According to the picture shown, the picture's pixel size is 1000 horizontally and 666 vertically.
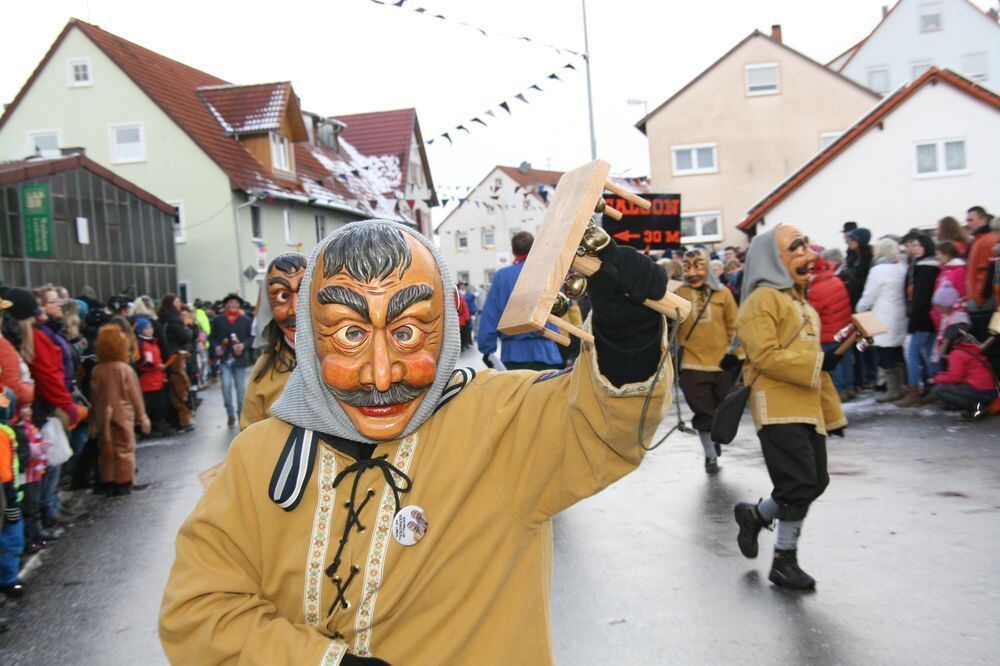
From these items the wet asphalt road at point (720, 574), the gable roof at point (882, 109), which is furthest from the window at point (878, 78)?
the wet asphalt road at point (720, 574)

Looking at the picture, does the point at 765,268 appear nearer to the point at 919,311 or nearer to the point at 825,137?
the point at 919,311

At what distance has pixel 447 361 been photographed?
243 centimetres

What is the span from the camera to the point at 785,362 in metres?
5.38

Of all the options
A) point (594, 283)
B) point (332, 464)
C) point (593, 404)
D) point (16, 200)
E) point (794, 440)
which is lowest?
point (794, 440)

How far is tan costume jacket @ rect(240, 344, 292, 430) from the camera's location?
4.96 metres

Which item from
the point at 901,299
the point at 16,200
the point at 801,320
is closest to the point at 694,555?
the point at 801,320

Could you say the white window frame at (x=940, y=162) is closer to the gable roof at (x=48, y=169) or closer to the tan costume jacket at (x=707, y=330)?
the tan costume jacket at (x=707, y=330)

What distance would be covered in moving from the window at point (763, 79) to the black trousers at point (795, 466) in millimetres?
30493

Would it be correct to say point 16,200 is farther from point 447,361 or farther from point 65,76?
point 447,361

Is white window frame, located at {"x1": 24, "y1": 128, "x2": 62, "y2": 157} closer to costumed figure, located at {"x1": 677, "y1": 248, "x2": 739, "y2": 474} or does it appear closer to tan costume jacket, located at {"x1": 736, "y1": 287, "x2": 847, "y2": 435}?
costumed figure, located at {"x1": 677, "y1": 248, "x2": 739, "y2": 474}

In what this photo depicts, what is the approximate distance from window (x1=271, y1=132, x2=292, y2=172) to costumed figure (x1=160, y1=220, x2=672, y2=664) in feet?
102

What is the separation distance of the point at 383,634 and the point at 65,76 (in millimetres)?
31108

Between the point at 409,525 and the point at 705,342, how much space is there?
21.4ft

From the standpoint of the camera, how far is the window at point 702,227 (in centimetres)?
3409
